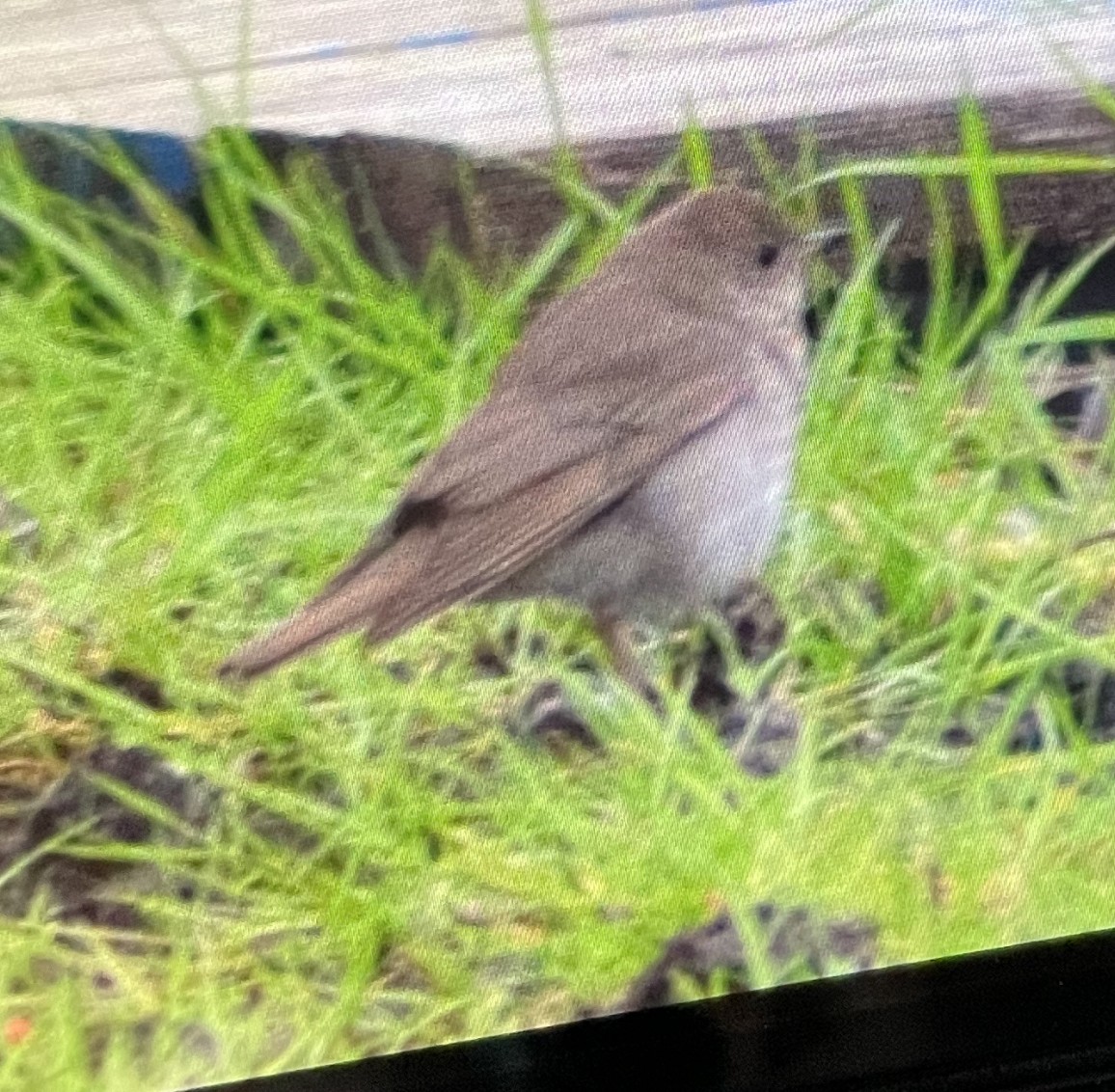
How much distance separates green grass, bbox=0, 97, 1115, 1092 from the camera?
566 mm

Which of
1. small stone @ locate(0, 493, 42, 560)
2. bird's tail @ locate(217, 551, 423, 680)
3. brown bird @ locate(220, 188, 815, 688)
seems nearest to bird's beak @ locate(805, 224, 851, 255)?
brown bird @ locate(220, 188, 815, 688)

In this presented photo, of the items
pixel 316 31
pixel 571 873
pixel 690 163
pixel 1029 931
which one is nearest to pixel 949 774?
pixel 1029 931

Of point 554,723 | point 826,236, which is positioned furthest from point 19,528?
point 826,236

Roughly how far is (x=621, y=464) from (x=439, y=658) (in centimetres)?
14

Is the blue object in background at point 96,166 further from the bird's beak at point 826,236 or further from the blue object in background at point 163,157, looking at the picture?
the bird's beak at point 826,236

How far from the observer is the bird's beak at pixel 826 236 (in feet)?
1.89

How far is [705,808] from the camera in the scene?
59 centimetres

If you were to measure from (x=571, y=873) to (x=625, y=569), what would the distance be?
16 cm

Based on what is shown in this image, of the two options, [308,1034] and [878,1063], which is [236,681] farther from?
[878,1063]

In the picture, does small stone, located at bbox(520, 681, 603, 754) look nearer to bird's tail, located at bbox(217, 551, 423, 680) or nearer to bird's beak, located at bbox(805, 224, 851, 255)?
bird's tail, located at bbox(217, 551, 423, 680)

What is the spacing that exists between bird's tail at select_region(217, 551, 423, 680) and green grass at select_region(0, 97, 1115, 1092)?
11mm

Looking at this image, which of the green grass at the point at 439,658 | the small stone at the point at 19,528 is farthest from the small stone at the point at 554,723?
the small stone at the point at 19,528

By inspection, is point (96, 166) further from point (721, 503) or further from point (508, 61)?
point (721, 503)

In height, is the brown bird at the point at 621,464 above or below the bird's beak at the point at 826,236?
below
